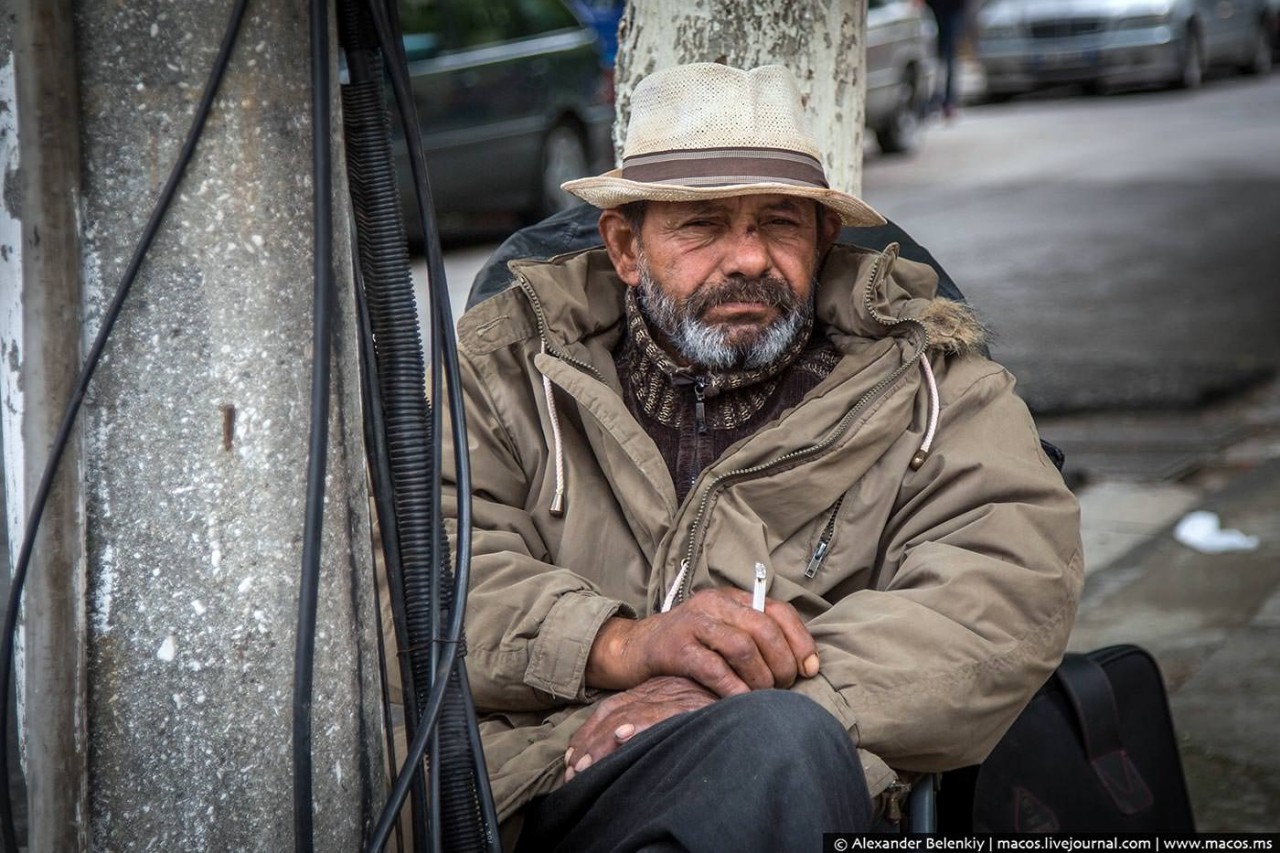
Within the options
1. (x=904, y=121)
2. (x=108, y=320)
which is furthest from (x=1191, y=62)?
(x=108, y=320)

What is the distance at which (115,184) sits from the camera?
1.59 meters

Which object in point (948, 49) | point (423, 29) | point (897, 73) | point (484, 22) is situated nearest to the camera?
point (423, 29)

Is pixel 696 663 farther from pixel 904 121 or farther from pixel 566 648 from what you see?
pixel 904 121

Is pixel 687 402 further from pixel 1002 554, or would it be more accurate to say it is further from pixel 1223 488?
pixel 1223 488

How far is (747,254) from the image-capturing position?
2654mm

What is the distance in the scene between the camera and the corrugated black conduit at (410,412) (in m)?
1.81

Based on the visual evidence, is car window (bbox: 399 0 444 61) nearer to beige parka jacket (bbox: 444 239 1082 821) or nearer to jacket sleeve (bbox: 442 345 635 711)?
beige parka jacket (bbox: 444 239 1082 821)

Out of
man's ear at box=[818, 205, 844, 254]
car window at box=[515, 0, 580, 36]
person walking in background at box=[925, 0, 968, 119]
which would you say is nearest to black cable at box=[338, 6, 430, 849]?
man's ear at box=[818, 205, 844, 254]

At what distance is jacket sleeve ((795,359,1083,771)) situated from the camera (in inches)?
89.0

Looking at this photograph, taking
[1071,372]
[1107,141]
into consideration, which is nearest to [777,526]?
[1071,372]

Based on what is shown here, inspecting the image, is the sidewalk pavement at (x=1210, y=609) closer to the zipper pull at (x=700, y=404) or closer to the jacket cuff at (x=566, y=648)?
the zipper pull at (x=700, y=404)

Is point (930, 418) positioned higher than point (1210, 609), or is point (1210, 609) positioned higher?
point (930, 418)

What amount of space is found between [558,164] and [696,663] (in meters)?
8.30

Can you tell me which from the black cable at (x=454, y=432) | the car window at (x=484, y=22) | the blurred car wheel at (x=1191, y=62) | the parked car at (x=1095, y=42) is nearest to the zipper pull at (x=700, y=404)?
the black cable at (x=454, y=432)
